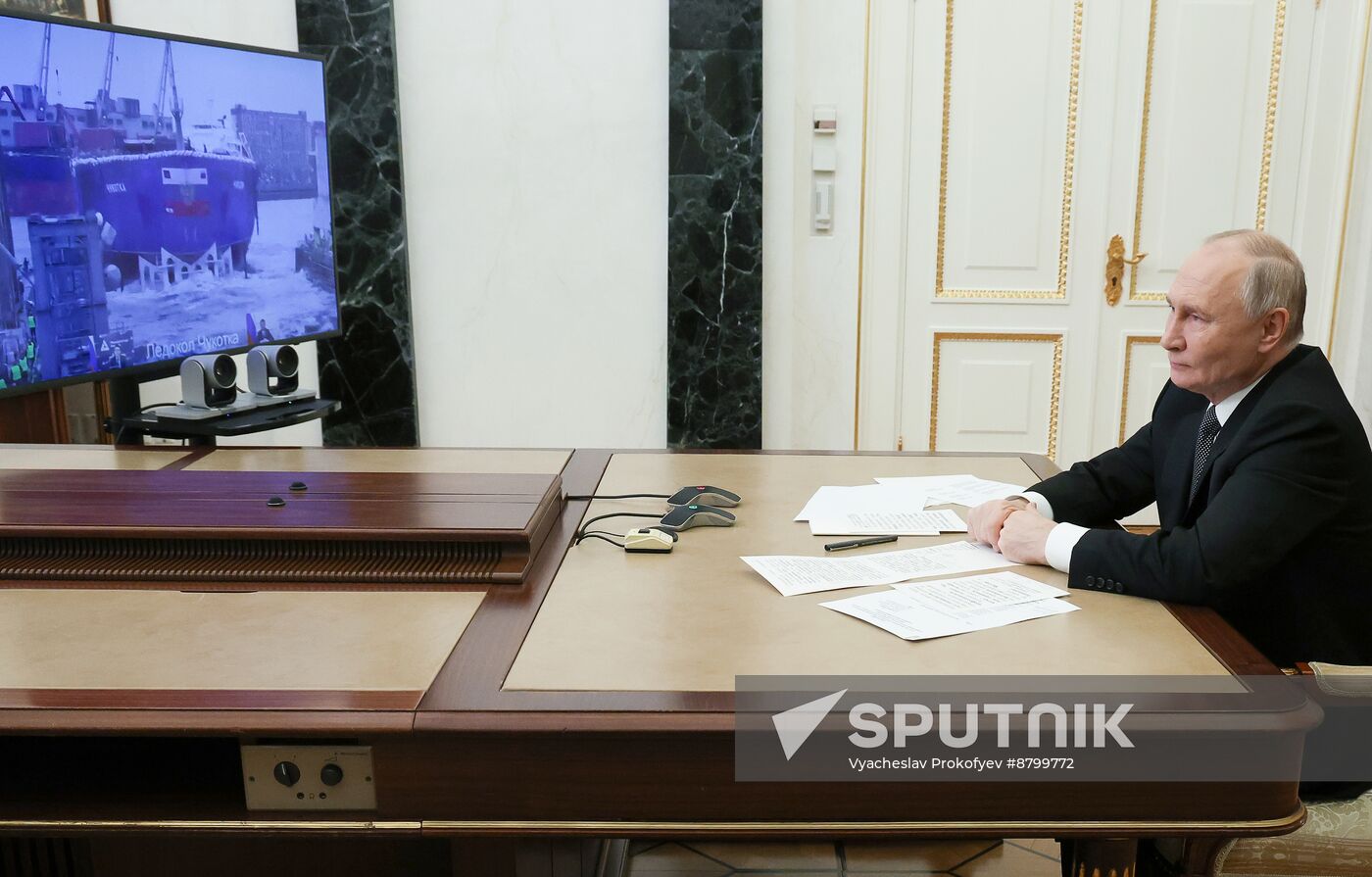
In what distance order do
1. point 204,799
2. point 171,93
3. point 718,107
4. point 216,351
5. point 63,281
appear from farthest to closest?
point 718,107 → point 216,351 → point 171,93 → point 63,281 → point 204,799

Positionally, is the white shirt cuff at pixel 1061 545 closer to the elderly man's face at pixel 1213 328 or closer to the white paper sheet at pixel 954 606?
the white paper sheet at pixel 954 606

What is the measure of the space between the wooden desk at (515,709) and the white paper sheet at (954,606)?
2 cm

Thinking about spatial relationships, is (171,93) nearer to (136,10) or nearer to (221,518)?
(221,518)

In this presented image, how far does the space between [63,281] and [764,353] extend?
2369 millimetres

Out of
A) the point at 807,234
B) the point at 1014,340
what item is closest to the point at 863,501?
the point at 807,234

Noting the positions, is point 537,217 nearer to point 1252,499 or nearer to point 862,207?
point 862,207

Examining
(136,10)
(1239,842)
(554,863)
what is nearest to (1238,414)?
(1239,842)

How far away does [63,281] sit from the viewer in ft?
7.36

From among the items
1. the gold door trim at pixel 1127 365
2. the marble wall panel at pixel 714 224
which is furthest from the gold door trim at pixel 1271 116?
the marble wall panel at pixel 714 224

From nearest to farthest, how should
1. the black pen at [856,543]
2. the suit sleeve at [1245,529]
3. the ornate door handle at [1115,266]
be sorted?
the suit sleeve at [1245,529]
the black pen at [856,543]
the ornate door handle at [1115,266]

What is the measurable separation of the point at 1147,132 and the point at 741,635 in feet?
10.8

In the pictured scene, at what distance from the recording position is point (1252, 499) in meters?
1.46

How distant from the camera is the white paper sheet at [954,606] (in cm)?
134

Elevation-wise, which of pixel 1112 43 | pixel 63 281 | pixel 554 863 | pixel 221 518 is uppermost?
pixel 1112 43
